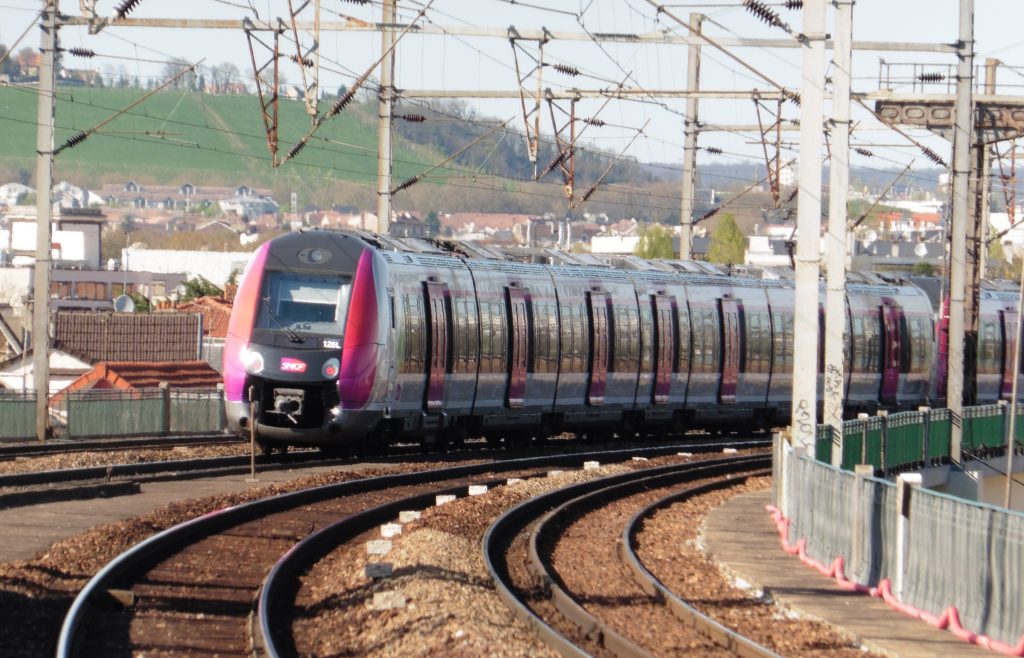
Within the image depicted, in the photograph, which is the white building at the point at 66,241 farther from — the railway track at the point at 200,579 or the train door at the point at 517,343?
the railway track at the point at 200,579

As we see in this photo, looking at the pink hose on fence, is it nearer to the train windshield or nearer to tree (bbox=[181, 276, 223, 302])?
the train windshield

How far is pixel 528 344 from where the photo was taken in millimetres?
30578

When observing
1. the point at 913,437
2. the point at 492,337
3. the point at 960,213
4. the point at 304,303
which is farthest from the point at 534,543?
the point at 960,213

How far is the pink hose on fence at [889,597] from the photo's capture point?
12.8m

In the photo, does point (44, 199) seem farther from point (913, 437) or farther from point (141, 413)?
point (913, 437)

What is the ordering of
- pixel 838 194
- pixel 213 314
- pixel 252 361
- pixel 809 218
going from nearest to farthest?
pixel 809 218
pixel 838 194
pixel 252 361
pixel 213 314

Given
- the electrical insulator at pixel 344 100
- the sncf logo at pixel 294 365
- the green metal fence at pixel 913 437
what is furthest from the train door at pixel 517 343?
the green metal fence at pixel 913 437

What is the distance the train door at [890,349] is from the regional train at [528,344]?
5cm

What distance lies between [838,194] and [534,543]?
6.09m

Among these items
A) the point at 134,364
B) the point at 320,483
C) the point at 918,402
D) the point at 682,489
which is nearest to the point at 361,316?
the point at 320,483

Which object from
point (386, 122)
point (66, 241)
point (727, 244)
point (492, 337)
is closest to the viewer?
point (492, 337)

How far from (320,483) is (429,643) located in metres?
11.3

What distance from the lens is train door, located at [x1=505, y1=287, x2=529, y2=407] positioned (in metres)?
30.0

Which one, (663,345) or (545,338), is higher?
(545,338)
